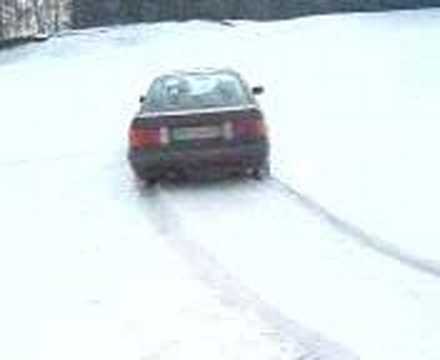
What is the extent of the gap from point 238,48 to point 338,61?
5.48 metres

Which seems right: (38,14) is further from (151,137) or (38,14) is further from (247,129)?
(247,129)

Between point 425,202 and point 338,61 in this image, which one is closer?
point 425,202

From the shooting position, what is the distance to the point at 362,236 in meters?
12.8

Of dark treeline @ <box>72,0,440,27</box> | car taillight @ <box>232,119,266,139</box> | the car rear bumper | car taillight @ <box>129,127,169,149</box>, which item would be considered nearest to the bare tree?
dark treeline @ <box>72,0,440,27</box>

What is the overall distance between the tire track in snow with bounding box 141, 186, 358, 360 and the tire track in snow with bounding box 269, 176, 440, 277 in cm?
151

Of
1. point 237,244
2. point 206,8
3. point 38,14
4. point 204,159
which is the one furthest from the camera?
point 38,14

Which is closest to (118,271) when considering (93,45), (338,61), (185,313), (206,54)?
(185,313)

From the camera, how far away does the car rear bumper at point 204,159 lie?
1590cm

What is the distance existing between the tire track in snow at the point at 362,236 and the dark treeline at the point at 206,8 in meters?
37.3

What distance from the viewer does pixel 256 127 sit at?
16047 millimetres

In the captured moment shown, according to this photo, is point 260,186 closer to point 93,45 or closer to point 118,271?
point 118,271

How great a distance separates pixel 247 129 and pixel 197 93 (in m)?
1.30

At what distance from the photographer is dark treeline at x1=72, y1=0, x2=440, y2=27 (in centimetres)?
5350

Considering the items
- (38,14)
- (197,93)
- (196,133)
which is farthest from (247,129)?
(38,14)
